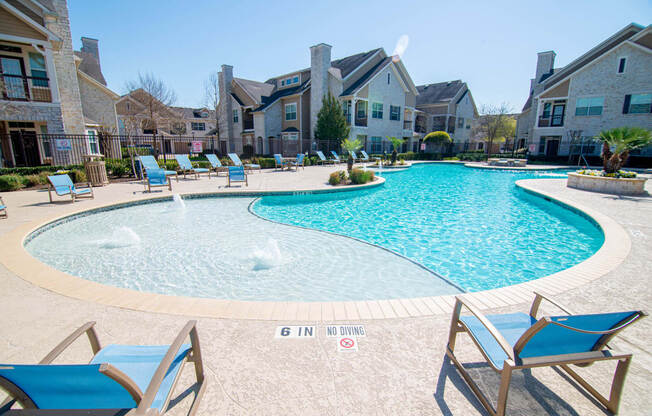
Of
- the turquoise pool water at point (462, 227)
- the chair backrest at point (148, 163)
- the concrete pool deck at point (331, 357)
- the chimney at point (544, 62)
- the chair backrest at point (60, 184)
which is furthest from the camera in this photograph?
the chimney at point (544, 62)

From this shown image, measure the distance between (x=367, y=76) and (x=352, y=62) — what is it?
2596 millimetres

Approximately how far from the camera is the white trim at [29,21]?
535 inches

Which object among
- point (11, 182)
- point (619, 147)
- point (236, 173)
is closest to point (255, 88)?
point (236, 173)

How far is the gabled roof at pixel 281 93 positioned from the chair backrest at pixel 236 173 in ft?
58.2

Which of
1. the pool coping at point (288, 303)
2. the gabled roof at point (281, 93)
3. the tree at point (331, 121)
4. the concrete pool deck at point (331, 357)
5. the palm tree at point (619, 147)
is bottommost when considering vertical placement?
the concrete pool deck at point (331, 357)

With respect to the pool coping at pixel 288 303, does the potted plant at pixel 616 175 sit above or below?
above

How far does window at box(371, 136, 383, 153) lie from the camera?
30781 mm

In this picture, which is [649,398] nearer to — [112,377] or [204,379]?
[204,379]

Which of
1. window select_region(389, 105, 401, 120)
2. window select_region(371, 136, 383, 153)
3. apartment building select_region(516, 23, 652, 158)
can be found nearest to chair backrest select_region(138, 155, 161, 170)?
window select_region(371, 136, 383, 153)

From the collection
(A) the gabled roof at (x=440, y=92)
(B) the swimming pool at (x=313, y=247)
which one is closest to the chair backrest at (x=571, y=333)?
(B) the swimming pool at (x=313, y=247)

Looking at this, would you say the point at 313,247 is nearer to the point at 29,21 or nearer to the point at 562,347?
the point at 562,347

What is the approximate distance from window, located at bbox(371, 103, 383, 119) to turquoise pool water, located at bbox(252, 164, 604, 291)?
1912 cm

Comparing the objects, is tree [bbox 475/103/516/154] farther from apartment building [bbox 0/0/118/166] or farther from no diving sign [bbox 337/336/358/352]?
no diving sign [bbox 337/336/358/352]

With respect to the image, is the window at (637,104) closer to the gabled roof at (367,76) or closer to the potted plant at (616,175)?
the potted plant at (616,175)
